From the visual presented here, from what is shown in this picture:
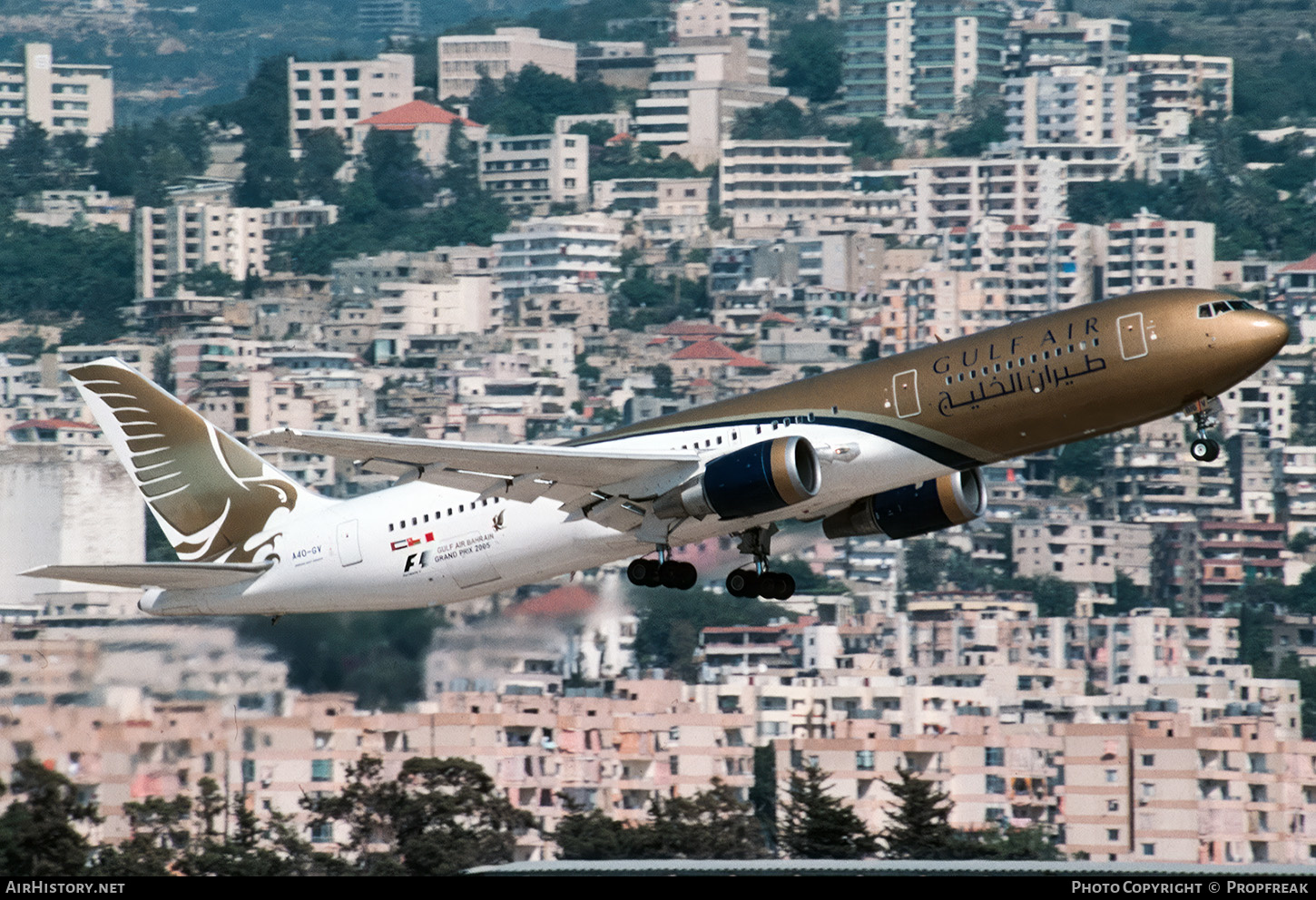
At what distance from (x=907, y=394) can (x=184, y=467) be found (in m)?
16.2

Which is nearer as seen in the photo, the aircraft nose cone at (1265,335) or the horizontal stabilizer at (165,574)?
the aircraft nose cone at (1265,335)

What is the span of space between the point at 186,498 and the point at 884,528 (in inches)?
569

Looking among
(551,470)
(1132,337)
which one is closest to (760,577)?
(551,470)

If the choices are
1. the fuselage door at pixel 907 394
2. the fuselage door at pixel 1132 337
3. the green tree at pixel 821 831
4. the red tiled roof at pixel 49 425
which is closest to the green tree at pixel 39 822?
the green tree at pixel 821 831

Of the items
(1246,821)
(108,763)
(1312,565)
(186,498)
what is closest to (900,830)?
(1246,821)

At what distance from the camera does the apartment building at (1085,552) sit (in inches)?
6678

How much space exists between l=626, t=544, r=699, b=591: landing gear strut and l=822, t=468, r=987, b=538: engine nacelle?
3.08m

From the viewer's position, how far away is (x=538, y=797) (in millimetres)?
82562

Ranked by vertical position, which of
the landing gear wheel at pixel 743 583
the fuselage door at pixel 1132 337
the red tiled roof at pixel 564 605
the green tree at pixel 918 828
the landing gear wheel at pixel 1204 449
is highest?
the fuselage door at pixel 1132 337

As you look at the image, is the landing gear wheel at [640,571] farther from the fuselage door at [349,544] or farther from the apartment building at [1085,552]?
the apartment building at [1085,552]

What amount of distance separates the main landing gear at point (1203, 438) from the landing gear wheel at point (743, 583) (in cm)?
859

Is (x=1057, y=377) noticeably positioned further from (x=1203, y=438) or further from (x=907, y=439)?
(x=1203, y=438)

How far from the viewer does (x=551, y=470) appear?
134ft
